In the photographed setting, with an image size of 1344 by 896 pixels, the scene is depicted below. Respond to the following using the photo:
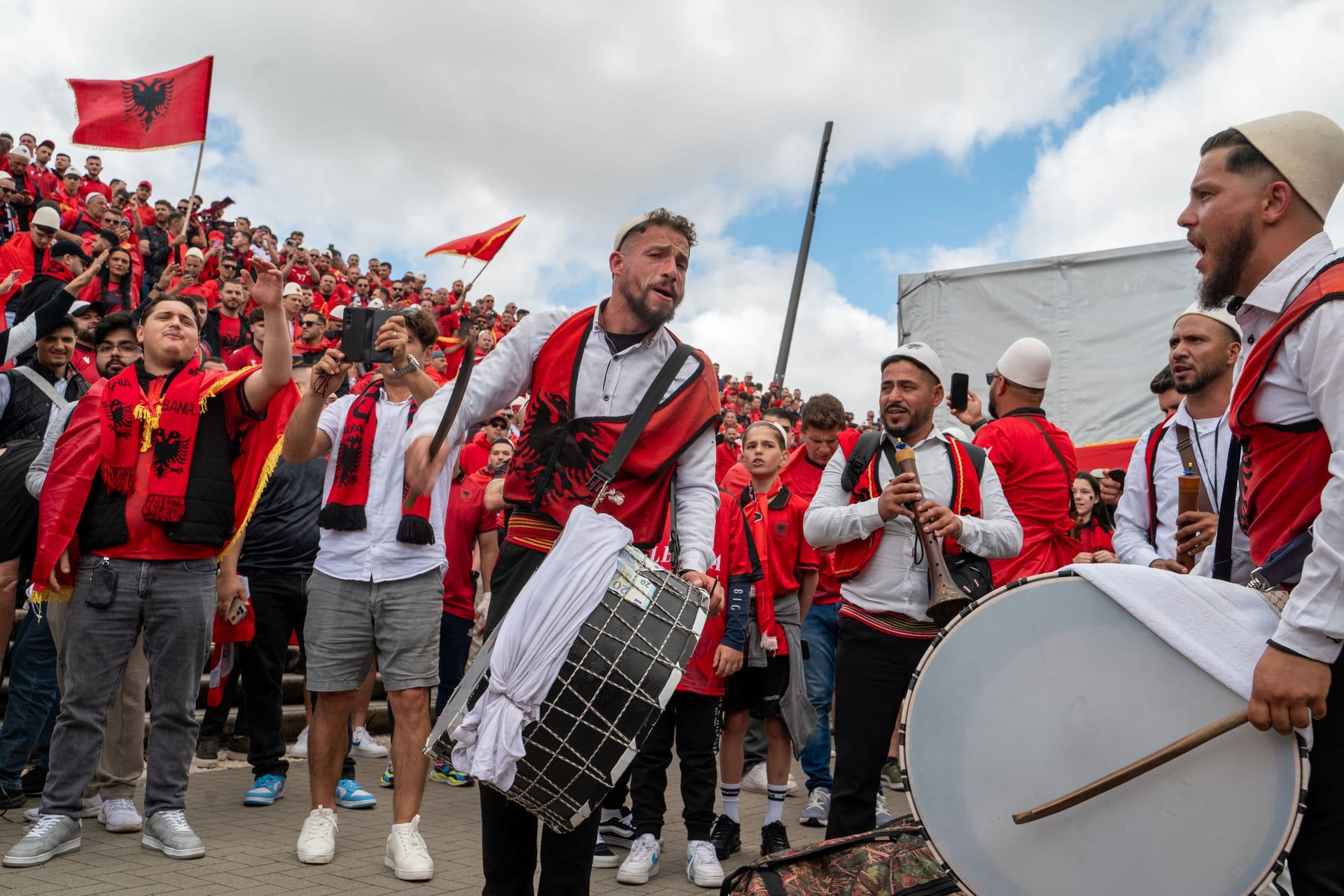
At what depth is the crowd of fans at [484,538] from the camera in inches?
176

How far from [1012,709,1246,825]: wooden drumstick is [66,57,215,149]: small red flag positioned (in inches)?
319

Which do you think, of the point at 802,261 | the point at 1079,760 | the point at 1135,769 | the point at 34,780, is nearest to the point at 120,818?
the point at 34,780

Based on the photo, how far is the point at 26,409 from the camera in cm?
610

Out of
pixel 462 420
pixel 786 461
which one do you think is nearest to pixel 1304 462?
pixel 462 420

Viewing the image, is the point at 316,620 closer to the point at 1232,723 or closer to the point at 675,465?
the point at 675,465

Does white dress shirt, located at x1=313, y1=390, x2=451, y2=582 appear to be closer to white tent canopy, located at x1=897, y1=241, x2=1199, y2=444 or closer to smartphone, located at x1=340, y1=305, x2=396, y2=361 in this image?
smartphone, located at x1=340, y1=305, x2=396, y2=361

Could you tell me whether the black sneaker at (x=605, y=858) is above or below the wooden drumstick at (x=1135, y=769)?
below

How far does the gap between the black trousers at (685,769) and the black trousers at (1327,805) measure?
3.31m

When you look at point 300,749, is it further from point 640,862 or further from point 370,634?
point 640,862

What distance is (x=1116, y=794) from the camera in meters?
2.41

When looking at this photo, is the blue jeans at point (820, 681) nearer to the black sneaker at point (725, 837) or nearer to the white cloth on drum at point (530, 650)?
the black sneaker at point (725, 837)

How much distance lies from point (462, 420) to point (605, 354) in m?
0.49

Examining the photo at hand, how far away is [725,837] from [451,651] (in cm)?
272

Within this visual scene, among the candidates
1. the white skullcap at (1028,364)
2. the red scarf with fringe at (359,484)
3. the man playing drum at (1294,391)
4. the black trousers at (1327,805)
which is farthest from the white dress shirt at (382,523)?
the black trousers at (1327,805)
